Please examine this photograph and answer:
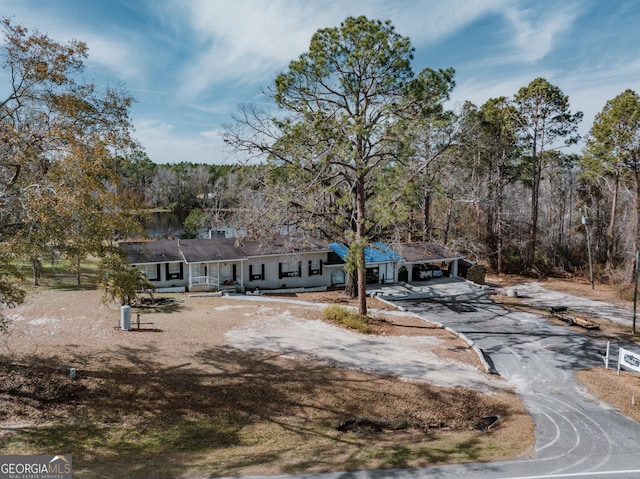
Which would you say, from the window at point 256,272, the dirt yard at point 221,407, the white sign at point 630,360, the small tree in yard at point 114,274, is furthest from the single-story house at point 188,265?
the white sign at point 630,360

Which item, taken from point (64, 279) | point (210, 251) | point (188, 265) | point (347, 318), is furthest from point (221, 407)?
point (64, 279)

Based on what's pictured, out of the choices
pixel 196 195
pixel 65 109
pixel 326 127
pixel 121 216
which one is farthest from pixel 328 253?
pixel 196 195

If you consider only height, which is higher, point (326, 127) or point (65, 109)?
point (326, 127)

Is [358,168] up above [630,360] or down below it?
above

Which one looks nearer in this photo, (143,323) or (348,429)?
(348,429)

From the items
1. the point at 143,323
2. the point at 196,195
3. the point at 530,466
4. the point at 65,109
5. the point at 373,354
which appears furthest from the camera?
the point at 196,195

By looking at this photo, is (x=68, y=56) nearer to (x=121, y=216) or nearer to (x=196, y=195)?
(x=121, y=216)

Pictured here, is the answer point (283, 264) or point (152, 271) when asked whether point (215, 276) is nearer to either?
point (152, 271)
